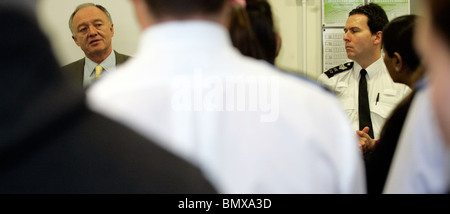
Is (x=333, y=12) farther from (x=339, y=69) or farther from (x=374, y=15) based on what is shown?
(x=339, y=69)

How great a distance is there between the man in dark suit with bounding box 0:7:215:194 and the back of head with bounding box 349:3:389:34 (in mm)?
1400

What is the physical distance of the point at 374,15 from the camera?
1.65m

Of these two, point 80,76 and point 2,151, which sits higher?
point 80,76

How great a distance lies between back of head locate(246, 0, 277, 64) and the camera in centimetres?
83

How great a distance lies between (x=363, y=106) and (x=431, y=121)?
73 cm

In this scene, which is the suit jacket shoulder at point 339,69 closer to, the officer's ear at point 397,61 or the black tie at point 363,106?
the black tie at point 363,106

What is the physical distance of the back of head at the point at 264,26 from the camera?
32.6 inches

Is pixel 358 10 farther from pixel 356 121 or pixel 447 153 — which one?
pixel 447 153

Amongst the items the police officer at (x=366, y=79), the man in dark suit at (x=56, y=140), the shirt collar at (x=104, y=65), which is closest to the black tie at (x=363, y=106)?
the police officer at (x=366, y=79)

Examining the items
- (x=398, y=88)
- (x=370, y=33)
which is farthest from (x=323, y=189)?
(x=370, y=33)

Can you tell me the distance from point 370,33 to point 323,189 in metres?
1.12

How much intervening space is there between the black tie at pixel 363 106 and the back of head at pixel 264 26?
1.63ft

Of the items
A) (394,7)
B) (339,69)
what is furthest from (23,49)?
(394,7)

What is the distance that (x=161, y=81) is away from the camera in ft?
2.04
